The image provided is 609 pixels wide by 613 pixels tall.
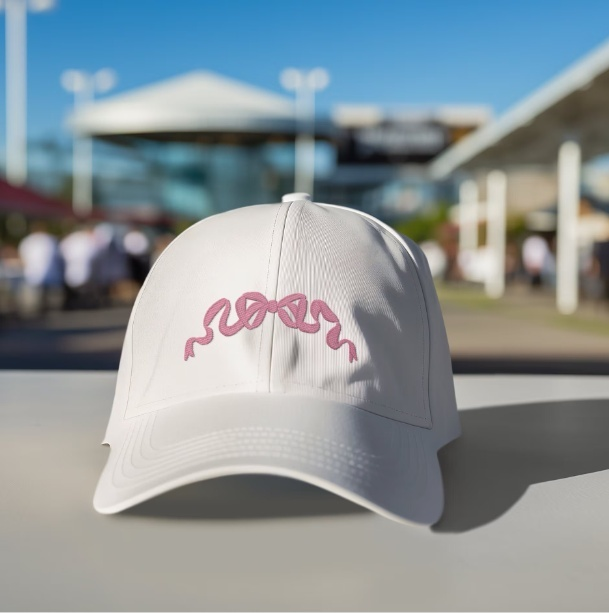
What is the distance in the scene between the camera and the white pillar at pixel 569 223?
1617cm

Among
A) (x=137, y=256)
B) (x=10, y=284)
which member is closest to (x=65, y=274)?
(x=10, y=284)

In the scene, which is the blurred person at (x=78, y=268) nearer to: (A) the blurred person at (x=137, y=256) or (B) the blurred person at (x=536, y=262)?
(A) the blurred person at (x=137, y=256)

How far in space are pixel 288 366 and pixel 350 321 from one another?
0.42 feet

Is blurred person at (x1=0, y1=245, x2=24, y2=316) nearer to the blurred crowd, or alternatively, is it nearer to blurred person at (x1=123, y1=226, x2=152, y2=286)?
the blurred crowd

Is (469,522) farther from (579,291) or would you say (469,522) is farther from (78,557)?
(579,291)

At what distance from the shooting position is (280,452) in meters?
1.35

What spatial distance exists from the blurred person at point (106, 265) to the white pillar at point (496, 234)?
8.54m

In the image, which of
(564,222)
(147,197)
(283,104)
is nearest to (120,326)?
(564,222)

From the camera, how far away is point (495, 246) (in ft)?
77.8

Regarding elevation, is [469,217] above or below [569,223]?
above

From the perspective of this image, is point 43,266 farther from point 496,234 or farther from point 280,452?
point 280,452

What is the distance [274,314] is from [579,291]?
15.9 m

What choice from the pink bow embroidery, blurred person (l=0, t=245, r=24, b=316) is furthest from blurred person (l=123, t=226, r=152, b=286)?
the pink bow embroidery

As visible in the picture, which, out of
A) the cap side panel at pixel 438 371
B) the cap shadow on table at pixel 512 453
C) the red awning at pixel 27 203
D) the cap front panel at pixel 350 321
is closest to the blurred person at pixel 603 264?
the red awning at pixel 27 203
